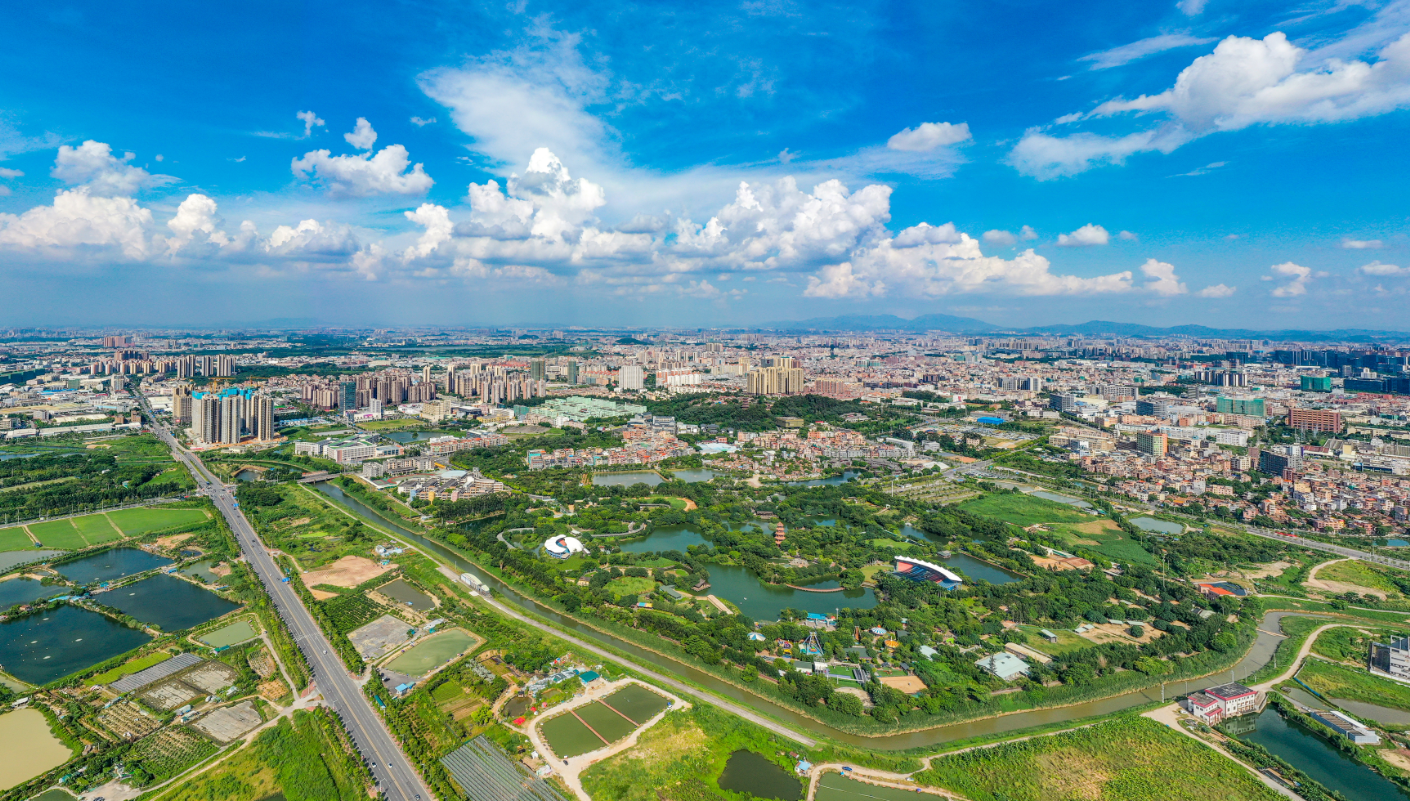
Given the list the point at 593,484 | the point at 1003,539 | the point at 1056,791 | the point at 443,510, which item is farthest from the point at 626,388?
the point at 1056,791

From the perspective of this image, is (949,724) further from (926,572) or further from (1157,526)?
(1157,526)

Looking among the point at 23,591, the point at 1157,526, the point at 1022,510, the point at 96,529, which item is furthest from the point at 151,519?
the point at 1157,526

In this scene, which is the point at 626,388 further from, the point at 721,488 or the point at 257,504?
the point at 257,504

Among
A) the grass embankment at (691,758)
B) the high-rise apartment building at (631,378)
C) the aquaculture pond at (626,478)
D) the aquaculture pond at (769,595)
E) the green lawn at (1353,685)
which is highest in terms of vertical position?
the high-rise apartment building at (631,378)

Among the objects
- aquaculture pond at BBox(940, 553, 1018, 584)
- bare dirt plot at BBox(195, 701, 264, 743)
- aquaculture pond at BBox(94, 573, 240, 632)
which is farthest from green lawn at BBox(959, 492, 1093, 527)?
aquaculture pond at BBox(94, 573, 240, 632)

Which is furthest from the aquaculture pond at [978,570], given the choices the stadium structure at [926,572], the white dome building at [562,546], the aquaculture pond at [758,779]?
the white dome building at [562,546]

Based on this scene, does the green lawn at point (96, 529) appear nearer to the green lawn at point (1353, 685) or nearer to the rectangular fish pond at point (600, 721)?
the rectangular fish pond at point (600, 721)

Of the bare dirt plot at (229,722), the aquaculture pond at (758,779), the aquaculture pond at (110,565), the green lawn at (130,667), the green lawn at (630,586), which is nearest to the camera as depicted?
the aquaculture pond at (758,779)
